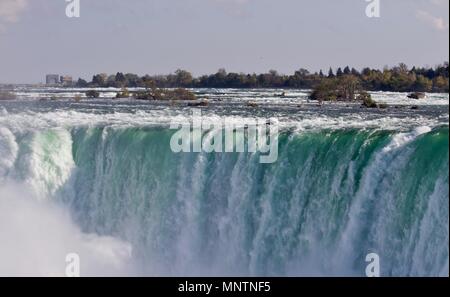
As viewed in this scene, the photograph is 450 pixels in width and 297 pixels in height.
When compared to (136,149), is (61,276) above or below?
below

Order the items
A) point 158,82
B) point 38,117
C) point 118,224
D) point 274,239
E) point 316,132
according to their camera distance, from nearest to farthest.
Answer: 1. point 274,239
2. point 316,132
3. point 118,224
4. point 38,117
5. point 158,82

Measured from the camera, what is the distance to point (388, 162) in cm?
2130

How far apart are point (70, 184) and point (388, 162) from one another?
10.4m

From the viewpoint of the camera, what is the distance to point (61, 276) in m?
24.9

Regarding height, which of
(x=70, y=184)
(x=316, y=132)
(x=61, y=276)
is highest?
(x=316, y=132)

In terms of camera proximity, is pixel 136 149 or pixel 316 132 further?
pixel 136 149

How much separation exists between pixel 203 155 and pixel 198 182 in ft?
2.52

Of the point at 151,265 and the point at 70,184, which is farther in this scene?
the point at 70,184

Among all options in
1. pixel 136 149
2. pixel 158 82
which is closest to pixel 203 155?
pixel 136 149

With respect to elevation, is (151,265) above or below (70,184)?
below

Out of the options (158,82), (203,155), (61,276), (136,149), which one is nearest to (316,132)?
(203,155)

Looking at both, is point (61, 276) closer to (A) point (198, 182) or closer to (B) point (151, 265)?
(B) point (151, 265)
